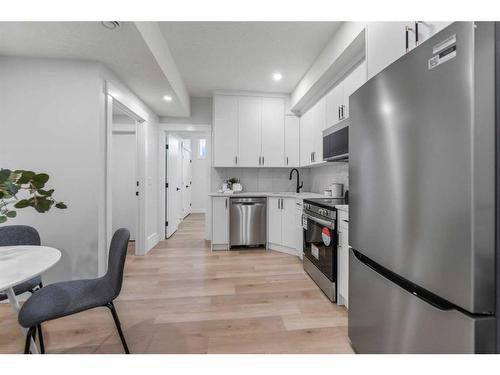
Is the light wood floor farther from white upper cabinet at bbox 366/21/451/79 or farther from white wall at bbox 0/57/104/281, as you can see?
white upper cabinet at bbox 366/21/451/79

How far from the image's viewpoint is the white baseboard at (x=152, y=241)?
12.1 feet

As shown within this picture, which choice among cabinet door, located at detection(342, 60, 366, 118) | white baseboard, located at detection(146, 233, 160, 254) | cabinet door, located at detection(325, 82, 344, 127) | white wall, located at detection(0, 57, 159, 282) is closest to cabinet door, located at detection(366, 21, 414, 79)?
cabinet door, located at detection(342, 60, 366, 118)

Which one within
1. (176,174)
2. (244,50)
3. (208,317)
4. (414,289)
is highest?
(244,50)

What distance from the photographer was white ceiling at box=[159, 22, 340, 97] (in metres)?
2.32

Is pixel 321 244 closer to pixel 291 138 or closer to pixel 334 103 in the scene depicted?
pixel 334 103

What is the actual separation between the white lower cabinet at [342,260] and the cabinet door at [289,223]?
1.33m

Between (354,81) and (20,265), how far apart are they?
2853 millimetres

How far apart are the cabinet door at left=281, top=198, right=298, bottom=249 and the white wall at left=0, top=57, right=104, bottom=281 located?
2409mm

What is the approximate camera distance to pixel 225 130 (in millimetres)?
3947

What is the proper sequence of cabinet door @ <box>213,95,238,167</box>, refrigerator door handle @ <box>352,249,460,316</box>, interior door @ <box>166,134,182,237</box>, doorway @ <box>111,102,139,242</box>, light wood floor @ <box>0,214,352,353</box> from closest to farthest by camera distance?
refrigerator door handle @ <box>352,249,460,316</box> → light wood floor @ <box>0,214,352,353</box> → cabinet door @ <box>213,95,238,167</box> → doorway @ <box>111,102,139,242</box> → interior door @ <box>166,134,182,237</box>

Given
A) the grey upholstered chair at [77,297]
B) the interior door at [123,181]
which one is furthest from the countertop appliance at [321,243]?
the interior door at [123,181]

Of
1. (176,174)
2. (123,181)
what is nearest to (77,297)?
(123,181)

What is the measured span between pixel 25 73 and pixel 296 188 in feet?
12.3
